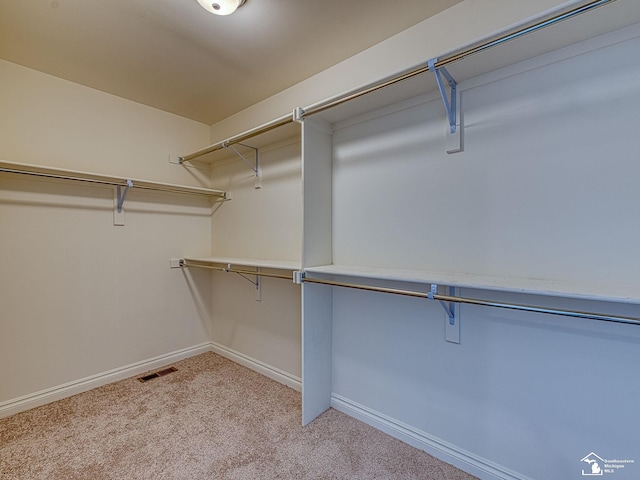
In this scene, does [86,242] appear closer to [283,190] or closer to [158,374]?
[158,374]

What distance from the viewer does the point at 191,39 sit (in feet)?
5.88

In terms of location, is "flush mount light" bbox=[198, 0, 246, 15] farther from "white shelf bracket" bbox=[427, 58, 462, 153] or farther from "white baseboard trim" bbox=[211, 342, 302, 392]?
"white baseboard trim" bbox=[211, 342, 302, 392]

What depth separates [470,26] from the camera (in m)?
1.50

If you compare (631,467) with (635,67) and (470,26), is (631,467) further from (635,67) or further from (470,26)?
(470,26)

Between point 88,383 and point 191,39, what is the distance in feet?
8.64

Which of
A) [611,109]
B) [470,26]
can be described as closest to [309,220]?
[470,26]

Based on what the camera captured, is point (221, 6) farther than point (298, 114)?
No

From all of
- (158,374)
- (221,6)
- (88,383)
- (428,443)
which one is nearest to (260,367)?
(158,374)

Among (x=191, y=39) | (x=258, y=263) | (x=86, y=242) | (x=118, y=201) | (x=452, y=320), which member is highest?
(x=191, y=39)

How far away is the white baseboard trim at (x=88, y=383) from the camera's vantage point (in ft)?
6.76

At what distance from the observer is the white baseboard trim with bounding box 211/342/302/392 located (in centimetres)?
238

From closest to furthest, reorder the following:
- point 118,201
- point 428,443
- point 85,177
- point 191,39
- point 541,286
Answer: point 541,286
point 428,443
point 191,39
point 85,177
point 118,201

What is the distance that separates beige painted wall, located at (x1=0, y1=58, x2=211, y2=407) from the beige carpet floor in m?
0.37

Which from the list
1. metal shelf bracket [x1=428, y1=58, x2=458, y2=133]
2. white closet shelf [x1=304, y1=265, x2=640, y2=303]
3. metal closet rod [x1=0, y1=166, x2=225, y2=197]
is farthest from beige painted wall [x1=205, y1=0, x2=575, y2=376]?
white closet shelf [x1=304, y1=265, x2=640, y2=303]
